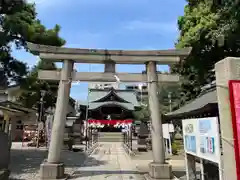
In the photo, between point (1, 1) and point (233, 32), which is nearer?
point (233, 32)

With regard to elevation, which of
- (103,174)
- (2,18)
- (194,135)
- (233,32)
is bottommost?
(103,174)

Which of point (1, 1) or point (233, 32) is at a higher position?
point (1, 1)

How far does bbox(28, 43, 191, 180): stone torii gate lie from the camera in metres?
8.90

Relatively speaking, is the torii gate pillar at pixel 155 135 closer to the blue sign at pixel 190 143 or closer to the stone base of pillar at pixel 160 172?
the stone base of pillar at pixel 160 172

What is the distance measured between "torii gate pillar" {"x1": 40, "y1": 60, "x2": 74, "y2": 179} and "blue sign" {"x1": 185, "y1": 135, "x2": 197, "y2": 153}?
4457 millimetres

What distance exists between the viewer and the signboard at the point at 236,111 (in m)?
3.45

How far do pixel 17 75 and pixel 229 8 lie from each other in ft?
35.8

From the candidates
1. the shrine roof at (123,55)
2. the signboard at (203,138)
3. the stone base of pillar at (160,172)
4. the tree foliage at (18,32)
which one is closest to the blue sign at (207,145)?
the signboard at (203,138)

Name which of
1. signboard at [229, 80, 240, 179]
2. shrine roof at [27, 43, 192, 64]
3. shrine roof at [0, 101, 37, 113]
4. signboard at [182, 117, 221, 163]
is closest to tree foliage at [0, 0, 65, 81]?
shrine roof at [0, 101, 37, 113]

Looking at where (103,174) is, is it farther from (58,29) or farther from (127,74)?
(58,29)

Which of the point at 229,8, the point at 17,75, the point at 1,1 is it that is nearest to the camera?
the point at 229,8

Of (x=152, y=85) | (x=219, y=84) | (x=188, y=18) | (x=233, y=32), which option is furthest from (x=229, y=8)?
(x=188, y=18)

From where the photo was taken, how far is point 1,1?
12.0 meters

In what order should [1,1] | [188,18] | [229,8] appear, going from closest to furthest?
[229,8] < [1,1] < [188,18]
